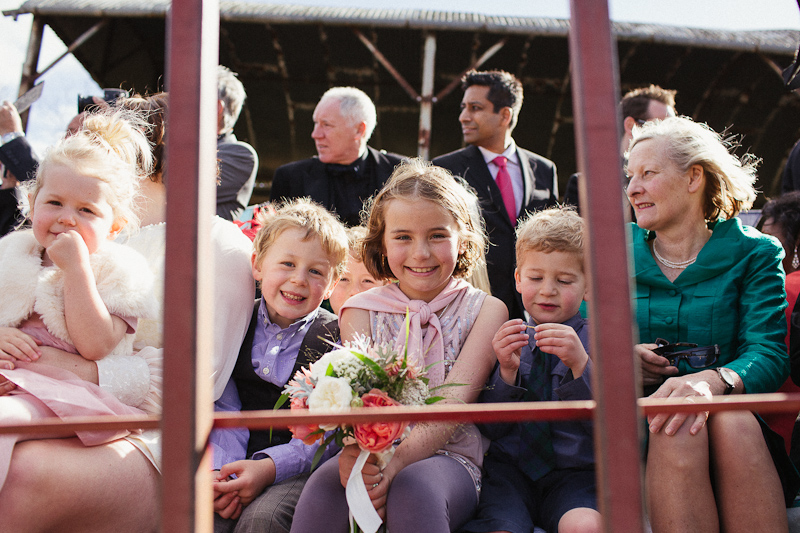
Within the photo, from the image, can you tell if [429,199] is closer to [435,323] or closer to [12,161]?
[435,323]

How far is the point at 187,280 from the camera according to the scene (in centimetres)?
100

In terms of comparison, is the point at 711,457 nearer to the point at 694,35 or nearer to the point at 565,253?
A: the point at 565,253

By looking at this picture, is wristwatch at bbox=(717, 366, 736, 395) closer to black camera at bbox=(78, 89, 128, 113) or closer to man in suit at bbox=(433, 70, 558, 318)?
man in suit at bbox=(433, 70, 558, 318)

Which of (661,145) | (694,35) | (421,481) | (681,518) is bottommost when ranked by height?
(681,518)

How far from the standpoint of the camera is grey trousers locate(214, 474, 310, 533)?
70.6 inches

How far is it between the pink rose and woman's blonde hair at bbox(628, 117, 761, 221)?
143cm

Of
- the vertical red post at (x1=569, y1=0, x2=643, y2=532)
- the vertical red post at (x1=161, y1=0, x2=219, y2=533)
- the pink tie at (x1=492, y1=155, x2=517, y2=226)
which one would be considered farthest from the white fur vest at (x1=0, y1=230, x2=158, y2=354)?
the pink tie at (x1=492, y1=155, x2=517, y2=226)

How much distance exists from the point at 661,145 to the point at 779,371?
2.88ft

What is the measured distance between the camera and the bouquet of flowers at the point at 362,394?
61.9 inches

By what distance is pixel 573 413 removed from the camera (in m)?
1.09

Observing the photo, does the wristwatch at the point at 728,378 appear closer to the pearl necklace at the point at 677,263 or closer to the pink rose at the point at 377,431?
the pearl necklace at the point at 677,263

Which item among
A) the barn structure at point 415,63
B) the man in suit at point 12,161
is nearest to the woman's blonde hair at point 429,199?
the man in suit at point 12,161

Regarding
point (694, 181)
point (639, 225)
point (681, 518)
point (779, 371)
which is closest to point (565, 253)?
point (639, 225)

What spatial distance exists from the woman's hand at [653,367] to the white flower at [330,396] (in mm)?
995
